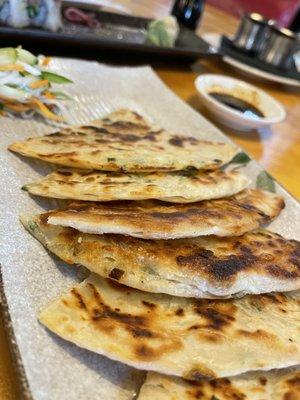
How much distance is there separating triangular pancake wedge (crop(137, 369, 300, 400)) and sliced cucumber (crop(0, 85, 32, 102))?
1601mm

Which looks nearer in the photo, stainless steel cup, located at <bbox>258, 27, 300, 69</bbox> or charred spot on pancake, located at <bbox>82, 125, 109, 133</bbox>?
charred spot on pancake, located at <bbox>82, 125, 109, 133</bbox>

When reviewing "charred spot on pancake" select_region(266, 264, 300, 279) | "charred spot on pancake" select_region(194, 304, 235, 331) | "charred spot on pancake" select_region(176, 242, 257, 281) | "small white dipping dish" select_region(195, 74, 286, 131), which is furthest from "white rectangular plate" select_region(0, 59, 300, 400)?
"small white dipping dish" select_region(195, 74, 286, 131)

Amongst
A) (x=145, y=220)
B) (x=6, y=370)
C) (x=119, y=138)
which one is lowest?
(x=6, y=370)

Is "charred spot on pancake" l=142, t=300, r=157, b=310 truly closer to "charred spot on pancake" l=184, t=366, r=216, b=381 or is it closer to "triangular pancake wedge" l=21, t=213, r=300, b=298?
"triangular pancake wedge" l=21, t=213, r=300, b=298

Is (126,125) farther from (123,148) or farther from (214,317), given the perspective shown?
(214,317)

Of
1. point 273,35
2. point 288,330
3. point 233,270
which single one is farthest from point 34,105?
point 273,35

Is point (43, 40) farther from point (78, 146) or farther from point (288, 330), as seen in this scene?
point (288, 330)

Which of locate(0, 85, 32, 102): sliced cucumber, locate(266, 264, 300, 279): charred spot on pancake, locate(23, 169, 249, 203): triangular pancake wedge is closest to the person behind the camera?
locate(266, 264, 300, 279): charred spot on pancake

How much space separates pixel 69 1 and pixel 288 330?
3.68 meters

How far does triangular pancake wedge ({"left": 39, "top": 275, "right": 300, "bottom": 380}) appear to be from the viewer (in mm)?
1221

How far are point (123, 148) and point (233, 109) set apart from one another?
138 centimetres

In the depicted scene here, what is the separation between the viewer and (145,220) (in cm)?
150

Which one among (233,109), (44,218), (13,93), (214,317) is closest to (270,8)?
(233,109)

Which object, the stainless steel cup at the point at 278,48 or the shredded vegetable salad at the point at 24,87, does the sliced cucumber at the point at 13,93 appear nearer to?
the shredded vegetable salad at the point at 24,87
